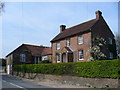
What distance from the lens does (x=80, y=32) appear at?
31.4 meters

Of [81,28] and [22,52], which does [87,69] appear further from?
[22,52]

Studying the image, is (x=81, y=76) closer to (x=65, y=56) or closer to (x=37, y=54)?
(x=65, y=56)

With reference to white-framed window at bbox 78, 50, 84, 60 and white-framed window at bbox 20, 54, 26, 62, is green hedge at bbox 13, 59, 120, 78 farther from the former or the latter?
white-framed window at bbox 20, 54, 26, 62

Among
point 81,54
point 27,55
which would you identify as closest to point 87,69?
point 81,54

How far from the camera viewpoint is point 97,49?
28297 millimetres

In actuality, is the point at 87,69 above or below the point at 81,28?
below

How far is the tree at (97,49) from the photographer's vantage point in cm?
2816

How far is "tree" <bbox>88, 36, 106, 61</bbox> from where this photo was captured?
92.4 ft

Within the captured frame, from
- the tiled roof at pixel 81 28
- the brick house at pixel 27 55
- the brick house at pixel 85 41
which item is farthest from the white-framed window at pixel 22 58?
the brick house at pixel 85 41

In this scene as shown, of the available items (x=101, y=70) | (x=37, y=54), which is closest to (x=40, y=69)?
(x=101, y=70)

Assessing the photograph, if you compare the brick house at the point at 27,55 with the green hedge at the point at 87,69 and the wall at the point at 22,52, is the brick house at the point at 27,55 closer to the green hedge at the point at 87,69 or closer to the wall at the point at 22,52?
the wall at the point at 22,52

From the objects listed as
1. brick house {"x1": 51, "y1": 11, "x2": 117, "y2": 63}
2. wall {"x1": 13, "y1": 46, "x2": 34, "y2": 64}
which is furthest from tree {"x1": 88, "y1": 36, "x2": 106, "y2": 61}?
wall {"x1": 13, "y1": 46, "x2": 34, "y2": 64}

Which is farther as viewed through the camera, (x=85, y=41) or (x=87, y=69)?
(x=85, y=41)

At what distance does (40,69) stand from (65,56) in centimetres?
805
